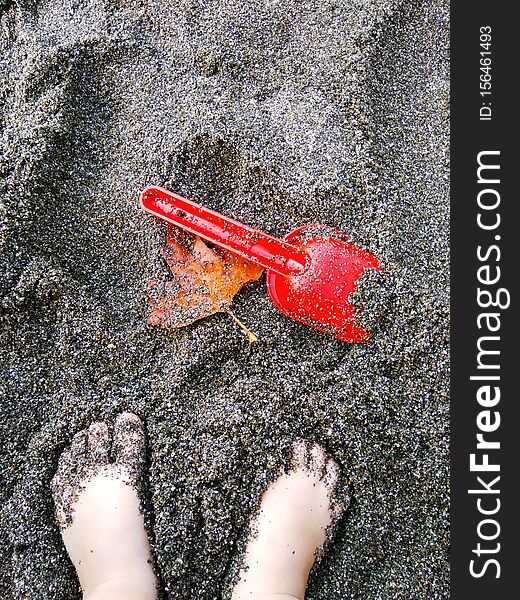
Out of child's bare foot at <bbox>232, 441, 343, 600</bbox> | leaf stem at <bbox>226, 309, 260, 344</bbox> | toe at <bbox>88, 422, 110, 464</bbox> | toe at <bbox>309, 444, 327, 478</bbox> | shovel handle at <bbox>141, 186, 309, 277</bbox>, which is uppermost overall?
shovel handle at <bbox>141, 186, 309, 277</bbox>

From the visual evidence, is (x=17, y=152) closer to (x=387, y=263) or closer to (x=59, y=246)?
(x=59, y=246)

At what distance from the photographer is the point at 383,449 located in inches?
39.0

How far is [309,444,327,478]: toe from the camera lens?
3.20ft

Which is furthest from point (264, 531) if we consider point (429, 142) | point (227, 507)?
point (429, 142)

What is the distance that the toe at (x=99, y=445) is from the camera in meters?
1.00

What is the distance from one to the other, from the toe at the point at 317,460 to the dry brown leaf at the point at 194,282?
219 millimetres

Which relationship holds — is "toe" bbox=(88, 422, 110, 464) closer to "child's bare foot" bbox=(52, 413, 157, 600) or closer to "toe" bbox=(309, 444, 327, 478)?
"child's bare foot" bbox=(52, 413, 157, 600)

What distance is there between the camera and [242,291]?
1.06 meters

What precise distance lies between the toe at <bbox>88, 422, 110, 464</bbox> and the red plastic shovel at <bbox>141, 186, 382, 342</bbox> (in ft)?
1.27

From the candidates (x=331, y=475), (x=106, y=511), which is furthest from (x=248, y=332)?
(x=106, y=511)

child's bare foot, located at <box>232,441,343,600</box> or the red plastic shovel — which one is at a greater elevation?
the red plastic shovel

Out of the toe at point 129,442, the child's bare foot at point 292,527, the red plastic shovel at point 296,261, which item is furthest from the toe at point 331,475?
the toe at point 129,442

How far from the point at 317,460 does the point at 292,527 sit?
0.12 meters

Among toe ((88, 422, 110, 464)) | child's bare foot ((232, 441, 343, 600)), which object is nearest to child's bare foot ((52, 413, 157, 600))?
toe ((88, 422, 110, 464))
